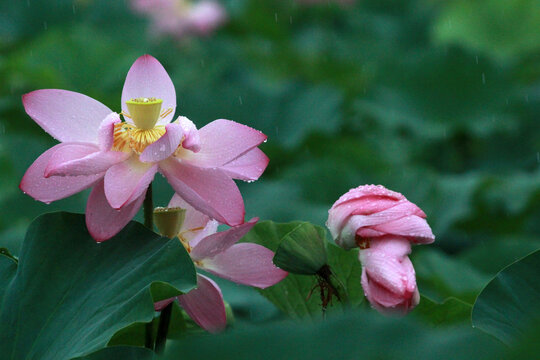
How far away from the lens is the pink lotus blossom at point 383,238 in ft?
2.06

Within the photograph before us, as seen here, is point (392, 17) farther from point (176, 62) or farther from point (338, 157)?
point (338, 157)

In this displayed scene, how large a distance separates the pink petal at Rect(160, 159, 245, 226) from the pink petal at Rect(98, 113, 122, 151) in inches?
1.8

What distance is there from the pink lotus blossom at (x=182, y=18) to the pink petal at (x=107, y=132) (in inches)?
120

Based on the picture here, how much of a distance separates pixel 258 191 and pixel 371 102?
90cm

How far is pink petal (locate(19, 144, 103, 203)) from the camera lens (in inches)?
25.9

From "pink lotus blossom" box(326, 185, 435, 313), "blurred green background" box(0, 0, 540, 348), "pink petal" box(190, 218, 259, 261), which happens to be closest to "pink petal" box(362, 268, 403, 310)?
"pink lotus blossom" box(326, 185, 435, 313)

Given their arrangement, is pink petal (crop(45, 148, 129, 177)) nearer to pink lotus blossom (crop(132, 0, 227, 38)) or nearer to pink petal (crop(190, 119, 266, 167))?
pink petal (crop(190, 119, 266, 167))

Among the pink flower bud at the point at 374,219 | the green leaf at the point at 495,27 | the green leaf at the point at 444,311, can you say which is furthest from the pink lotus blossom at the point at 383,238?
the green leaf at the point at 495,27

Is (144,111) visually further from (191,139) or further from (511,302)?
(511,302)

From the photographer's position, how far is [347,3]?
4348 mm

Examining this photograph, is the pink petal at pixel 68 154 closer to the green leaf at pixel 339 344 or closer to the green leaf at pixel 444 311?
the green leaf at pixel 339 344

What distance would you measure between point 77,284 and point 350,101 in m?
2.33

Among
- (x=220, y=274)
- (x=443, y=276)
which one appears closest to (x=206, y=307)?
(x=220, y=274)

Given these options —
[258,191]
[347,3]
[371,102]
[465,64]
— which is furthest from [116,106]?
[347,3]
